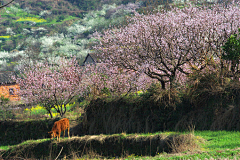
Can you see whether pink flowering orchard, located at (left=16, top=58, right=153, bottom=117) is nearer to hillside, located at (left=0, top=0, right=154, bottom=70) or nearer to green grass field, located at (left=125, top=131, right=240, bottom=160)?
green grass field, located at (left=125, top=131, right=240, bottom=160)

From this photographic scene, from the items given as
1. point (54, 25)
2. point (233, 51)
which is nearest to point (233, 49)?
point (233, 51)

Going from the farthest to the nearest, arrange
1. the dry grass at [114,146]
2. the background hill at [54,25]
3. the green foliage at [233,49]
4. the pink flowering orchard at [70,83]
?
the background hill at [54,25] < the pink flowering orchard at [70,83] < the green foliage at [233,49] < the dry grass at [114,146]

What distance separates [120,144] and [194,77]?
4638mm

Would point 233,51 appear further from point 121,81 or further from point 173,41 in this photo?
point 121,81

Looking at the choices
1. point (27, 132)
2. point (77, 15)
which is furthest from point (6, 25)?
point (27, 132)

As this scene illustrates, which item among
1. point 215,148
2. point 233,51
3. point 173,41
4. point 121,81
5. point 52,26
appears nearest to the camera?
point 215,148

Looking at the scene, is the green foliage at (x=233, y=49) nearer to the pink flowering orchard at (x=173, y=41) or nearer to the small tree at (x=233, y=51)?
the small tree at (x=233, y=51)

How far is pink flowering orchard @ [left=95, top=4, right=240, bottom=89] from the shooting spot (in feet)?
45.9

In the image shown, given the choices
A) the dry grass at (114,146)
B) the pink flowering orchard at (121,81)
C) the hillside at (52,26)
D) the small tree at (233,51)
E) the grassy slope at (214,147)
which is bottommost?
the dry grass at (114,146)

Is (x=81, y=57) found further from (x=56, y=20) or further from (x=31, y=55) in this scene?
(x=56, y=20)

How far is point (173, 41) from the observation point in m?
14.9

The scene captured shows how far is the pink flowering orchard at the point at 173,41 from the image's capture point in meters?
14.0

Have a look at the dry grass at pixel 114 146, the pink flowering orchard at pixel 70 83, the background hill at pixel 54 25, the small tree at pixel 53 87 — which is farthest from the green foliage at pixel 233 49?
the background hill at pixel 54 25

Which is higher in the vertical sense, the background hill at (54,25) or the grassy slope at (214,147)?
the background hill at (54,25)
